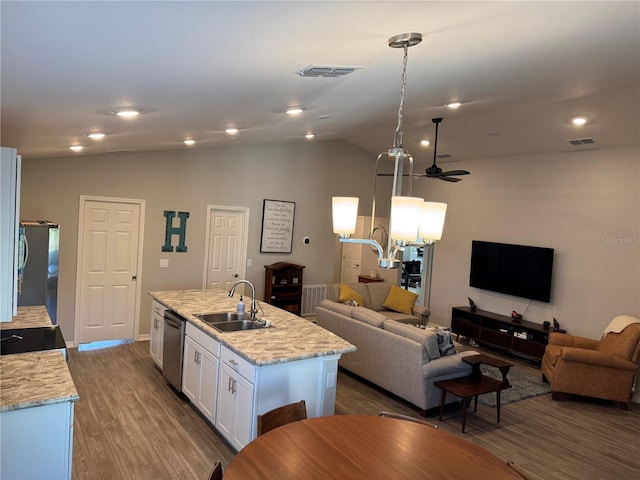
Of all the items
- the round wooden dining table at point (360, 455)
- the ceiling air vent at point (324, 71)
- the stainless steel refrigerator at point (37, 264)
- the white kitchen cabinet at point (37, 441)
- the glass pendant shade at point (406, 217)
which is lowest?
the white kitchen cabinet at point (37, 441)

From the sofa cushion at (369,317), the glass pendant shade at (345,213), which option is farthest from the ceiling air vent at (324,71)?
the sofa cushion at (369,317)

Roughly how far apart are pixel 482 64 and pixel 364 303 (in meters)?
4.97

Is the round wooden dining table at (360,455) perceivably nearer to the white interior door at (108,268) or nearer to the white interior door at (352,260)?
the white interior door at (108,268)

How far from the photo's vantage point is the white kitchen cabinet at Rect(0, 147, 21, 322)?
181 centimetres

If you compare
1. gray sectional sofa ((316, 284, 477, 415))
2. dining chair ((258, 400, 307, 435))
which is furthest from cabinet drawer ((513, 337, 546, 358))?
dining chair ((258, 400, 307, 435))

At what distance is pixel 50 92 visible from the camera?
6.75ft

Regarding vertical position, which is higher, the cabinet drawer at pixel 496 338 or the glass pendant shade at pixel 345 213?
the glass pendant shade at pixel 345 213

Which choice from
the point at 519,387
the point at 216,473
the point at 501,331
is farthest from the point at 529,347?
the point at 216,473

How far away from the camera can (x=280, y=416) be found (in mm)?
2480

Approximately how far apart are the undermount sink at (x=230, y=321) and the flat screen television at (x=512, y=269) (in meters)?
4.56

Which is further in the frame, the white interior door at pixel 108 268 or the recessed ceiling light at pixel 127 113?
the white interior door at pixel 108 268

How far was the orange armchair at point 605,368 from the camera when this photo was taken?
495cm

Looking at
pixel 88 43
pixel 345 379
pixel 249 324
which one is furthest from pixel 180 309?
pixel 88 43

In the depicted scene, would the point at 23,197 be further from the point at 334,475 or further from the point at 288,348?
the point at 334,475
